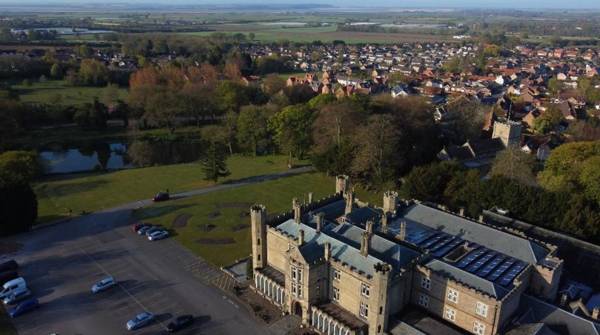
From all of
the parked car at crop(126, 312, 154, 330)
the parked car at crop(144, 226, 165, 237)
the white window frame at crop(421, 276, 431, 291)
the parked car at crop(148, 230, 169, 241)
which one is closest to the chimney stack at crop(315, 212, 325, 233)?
the white window frame at crop(421, 276, 431, 291)

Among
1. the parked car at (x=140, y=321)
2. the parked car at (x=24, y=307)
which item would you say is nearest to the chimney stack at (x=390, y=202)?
the parked car at (x=140, y=321)

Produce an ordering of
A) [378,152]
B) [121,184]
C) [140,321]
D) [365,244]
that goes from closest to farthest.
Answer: [365,244]
[140,321]
[378,152]
[121,184]

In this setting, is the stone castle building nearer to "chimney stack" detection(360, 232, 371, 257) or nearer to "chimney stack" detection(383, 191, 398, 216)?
"chimney stack" detection(360, 232, 371, 257)

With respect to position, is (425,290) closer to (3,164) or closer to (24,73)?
(3,164)

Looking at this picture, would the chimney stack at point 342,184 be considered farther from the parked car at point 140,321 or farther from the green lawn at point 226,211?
the parked car at point 140,321

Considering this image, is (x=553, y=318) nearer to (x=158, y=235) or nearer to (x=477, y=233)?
(x=477, y=233)

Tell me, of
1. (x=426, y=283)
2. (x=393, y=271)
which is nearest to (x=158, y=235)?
(x=393, y=271)

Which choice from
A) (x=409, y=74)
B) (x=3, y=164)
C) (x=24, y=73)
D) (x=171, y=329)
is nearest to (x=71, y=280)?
(x=171, y=329)
